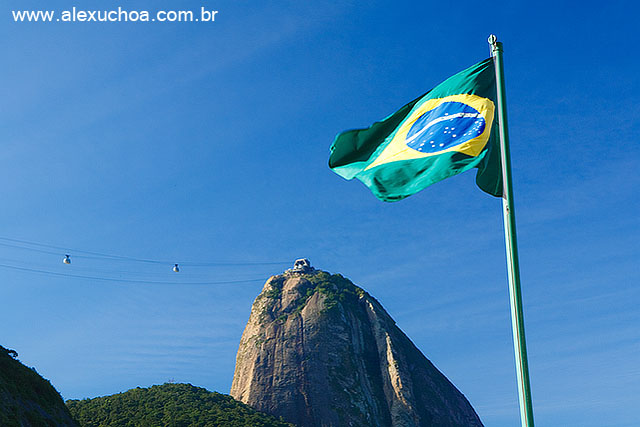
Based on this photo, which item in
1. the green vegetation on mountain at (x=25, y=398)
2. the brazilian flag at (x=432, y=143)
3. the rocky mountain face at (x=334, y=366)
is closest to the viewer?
the brazilian flag at (x=432, y=143)

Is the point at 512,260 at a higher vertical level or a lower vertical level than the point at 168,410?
lower

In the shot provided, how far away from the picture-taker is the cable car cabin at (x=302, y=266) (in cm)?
10438

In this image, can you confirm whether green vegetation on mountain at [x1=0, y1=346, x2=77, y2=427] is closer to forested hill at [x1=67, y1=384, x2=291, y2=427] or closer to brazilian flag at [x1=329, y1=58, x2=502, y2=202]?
brazilian flag at [x1=329, y1=58, x2=502, y2=202]

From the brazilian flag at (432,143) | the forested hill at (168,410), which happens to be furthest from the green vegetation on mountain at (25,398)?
the forested hill at (168,410)

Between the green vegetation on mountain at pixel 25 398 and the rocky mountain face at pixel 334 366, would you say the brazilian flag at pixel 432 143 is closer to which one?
the green vegetation on mountain at pixel 25 398

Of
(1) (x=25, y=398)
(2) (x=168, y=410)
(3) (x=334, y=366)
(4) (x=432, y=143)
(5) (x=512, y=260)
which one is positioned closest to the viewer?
(5) (x=512, y=260)

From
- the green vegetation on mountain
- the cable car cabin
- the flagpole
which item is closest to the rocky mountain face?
the cable car cabin

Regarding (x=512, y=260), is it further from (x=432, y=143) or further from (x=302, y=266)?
(x=302, y=266)

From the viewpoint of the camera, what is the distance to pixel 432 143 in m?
14.2

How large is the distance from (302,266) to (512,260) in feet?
308

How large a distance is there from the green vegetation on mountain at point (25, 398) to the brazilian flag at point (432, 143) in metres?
23.8

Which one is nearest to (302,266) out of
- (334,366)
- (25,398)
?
(334,366)

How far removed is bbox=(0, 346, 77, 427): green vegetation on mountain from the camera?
3247cm

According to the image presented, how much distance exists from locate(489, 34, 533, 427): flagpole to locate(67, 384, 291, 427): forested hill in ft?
217
